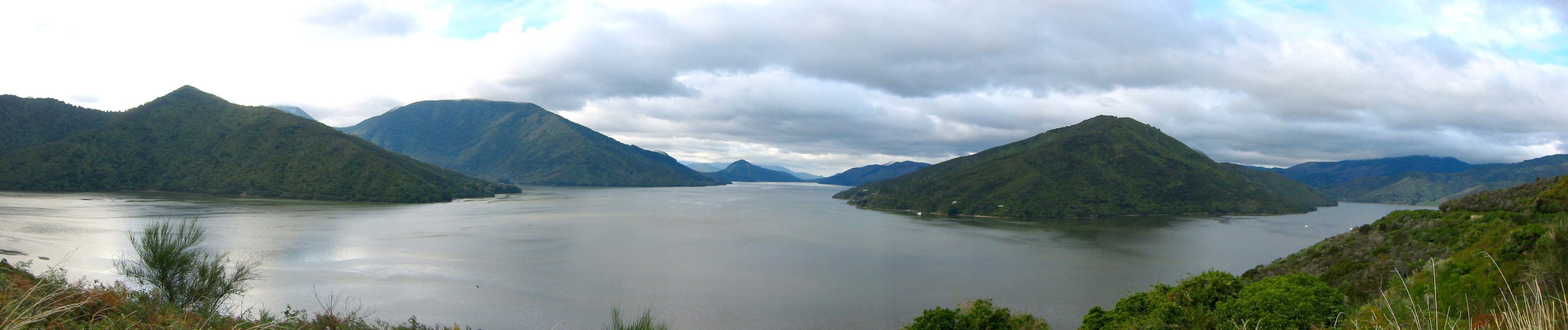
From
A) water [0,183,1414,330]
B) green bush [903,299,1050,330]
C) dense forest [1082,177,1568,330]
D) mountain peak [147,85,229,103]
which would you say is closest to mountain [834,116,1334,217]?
water [0,183,1414,330]

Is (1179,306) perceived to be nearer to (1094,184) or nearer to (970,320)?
(970,320)

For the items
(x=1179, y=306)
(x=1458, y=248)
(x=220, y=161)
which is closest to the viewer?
(x=1179, y=306)

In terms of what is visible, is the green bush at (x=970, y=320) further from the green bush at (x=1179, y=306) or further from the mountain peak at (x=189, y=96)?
the mountain peak at (x=189, y=96)

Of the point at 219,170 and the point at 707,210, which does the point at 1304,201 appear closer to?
the point at 707,210

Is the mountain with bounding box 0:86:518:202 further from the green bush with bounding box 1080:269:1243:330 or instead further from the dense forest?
the dense forest

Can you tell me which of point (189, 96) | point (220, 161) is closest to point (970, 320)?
point (220, 161)

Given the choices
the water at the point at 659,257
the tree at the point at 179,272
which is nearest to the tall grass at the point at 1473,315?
the water at the point at 659,257
